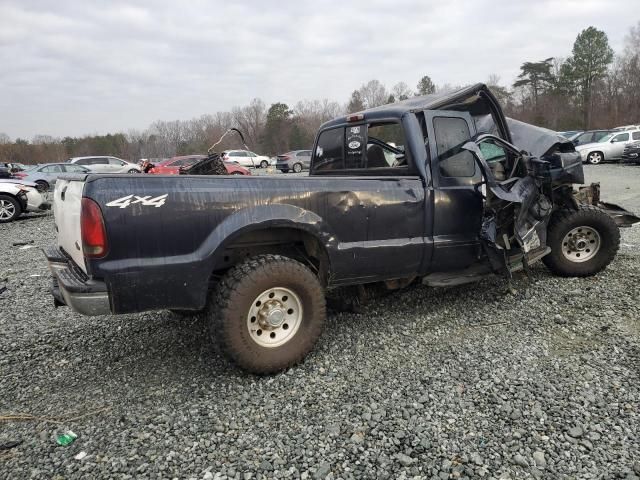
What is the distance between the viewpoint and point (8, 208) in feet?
36.9

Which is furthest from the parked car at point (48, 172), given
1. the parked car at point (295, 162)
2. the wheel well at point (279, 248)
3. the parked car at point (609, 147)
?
the parked car at point (609, 147)

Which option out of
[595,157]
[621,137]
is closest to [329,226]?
[595,157]

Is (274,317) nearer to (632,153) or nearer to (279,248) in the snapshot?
(279,248)

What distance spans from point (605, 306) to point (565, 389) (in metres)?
1.72

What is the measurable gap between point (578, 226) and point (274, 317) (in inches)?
140

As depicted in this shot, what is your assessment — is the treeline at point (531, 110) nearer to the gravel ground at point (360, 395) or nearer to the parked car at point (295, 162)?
the parked car at point (295, 162)

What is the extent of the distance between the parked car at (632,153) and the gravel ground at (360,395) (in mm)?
19046

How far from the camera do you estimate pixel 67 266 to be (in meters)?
3.21

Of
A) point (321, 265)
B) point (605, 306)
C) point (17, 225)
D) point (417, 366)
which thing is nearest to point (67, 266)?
point (321, 265)

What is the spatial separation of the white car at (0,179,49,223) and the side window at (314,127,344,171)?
32.4ft

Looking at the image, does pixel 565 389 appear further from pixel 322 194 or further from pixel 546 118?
pixel 546 118

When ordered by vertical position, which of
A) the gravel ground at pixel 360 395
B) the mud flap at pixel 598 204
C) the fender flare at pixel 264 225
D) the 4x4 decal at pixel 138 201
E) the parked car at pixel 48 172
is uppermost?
the parked car at pixel 48 172

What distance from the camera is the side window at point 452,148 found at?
390 cm

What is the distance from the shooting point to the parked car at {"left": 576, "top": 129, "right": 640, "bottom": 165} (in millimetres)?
21406
